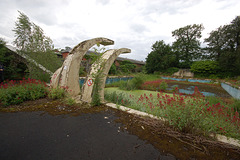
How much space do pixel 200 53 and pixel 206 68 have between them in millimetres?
5684

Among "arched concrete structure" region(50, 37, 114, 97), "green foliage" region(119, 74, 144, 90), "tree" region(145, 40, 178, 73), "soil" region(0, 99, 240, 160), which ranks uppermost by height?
"tree" region(145, 40, 178, 73)

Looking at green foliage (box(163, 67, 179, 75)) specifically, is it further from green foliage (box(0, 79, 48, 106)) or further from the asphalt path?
green foliage (box(0, 79, 48, 106))

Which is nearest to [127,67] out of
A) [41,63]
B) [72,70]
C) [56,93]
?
[41,63]

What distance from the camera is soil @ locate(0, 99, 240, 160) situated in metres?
1.19

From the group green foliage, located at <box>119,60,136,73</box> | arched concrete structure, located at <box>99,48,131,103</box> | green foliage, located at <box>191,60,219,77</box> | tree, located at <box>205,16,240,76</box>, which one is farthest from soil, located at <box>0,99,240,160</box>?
green foliage, located at <box>191,60,219,77</box>

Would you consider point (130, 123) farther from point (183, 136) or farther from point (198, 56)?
point (198, 56)

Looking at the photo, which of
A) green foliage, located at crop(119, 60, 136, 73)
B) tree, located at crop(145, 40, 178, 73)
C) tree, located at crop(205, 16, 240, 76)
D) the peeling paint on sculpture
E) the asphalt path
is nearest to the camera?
the asphalt path

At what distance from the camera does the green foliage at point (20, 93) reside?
272 centimetres

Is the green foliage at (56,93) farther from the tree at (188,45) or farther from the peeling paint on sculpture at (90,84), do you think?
the tree at (188,45)

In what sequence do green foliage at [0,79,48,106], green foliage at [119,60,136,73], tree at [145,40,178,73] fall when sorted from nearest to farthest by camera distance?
green foliage at [0,79,48,106] → green foliage at [119,60,136,73] → tree at [145,40,178,73]

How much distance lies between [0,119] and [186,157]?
10.9 feet

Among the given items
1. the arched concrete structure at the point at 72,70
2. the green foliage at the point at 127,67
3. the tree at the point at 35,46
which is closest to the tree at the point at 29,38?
the tree at the point at 35,46

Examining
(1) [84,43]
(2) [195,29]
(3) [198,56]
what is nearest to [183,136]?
(1) [84,43]

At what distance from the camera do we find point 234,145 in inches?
53.0
